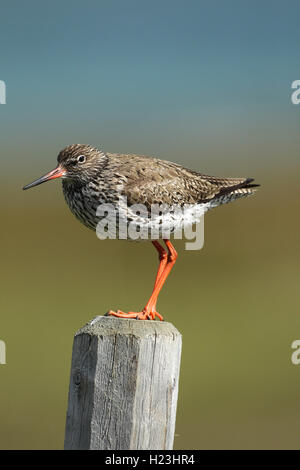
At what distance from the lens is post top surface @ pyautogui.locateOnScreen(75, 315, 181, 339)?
177 inches

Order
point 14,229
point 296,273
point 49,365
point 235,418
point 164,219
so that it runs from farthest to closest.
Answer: point 14,229 → point 296,273 → point 49,365 → point 235,418 → point 164,219

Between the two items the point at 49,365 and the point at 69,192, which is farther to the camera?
the point at 49,365

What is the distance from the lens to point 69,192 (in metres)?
7.04

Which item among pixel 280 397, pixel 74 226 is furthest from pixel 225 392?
pixel 74 226

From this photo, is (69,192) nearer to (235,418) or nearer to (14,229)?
(235,418)

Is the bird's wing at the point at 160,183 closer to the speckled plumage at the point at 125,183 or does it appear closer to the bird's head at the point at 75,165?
the speckled plumage at the point at 125,183

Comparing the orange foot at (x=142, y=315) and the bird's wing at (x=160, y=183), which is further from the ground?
the bird's wing at (x=160, y=183)

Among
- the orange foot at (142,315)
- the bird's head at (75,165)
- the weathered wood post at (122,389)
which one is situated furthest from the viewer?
the bird's head at (75,165)

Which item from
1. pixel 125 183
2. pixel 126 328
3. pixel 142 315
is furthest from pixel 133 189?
pixel 126 328

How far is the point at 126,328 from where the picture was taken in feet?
14.8

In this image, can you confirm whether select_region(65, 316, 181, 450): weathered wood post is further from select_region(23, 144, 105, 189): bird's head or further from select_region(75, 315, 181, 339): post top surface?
select_region(23, 144, 105, 189): bird's head

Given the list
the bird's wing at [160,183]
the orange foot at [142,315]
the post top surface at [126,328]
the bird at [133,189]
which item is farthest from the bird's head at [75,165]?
the post top surface at [126,328]

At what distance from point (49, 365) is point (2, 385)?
1.19m

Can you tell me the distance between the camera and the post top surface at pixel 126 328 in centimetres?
450
